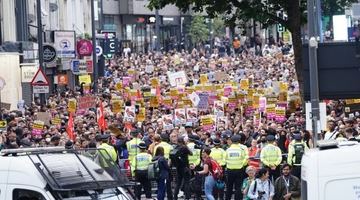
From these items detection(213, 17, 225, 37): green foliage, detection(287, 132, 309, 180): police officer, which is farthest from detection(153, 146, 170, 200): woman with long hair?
detection(213, 17, 225, 37): green foliage

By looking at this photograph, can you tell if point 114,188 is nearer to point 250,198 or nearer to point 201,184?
point 250,198

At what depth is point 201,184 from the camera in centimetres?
2630

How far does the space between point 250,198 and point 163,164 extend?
394 cm

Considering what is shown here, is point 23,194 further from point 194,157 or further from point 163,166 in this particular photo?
point 194,157

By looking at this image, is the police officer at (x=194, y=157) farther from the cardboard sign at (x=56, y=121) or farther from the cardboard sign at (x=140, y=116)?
the cardboard sign at (x=140, y=116)

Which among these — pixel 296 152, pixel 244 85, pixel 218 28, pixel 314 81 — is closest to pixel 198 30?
pixel 218 28

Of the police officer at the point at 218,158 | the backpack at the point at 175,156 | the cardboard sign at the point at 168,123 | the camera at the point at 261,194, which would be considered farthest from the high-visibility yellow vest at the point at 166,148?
the cardboard sign at the point at 168,123

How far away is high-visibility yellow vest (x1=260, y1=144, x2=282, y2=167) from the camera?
2492 centimetres

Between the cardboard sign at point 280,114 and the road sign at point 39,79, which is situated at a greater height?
the road sign at point 39,79

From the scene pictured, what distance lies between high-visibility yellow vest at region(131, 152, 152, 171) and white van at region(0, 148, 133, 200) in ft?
33.8

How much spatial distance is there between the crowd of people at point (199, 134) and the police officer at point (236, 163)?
20 millimetres

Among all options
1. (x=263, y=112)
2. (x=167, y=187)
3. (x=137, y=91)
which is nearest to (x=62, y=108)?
(x=137, y=91)

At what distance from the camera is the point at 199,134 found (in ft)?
99.9

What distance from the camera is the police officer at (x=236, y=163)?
25.4 m
